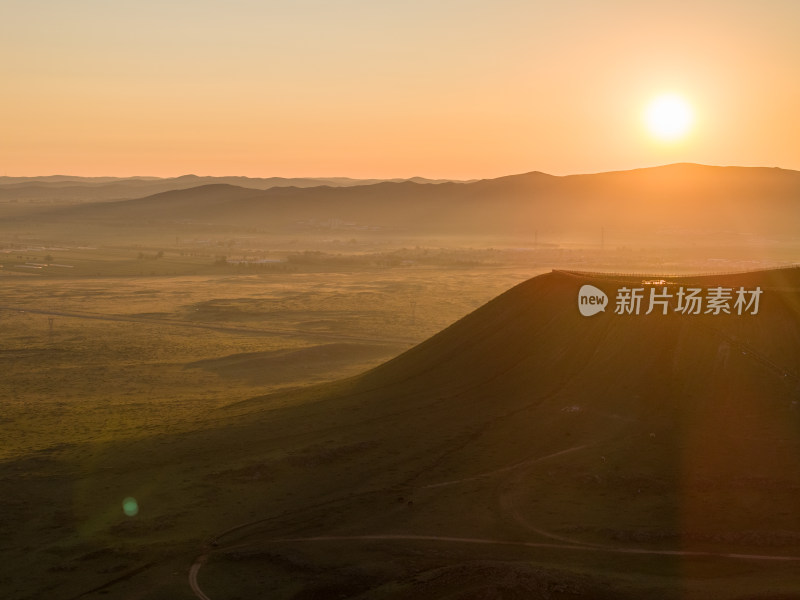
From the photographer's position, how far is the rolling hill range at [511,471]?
35.6 metres

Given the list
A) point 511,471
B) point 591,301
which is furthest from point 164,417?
point 591,301

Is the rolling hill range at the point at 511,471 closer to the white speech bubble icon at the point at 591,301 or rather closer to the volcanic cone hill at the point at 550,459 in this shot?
the volcanic cone hill at the point at 550,459

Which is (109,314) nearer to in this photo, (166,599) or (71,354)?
(71,354)

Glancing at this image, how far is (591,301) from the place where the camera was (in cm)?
6081

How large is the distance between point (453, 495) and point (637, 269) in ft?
488

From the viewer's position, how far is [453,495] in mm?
43906

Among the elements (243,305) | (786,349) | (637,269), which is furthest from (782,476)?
(637,269)

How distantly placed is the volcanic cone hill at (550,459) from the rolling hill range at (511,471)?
13cm

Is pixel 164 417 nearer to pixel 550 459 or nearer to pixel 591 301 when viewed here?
pixel 550 459

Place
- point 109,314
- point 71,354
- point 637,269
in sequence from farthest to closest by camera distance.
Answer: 1. point 637,269
2. point 109,314
3. point 71,354

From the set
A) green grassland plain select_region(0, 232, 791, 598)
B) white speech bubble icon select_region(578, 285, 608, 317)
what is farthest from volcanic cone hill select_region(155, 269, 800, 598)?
white speech bubble icon select_region(578, 285, 608, 317)

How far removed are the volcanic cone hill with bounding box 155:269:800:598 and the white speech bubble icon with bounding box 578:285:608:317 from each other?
2.20 feet

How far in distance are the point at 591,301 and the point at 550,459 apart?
16740mm

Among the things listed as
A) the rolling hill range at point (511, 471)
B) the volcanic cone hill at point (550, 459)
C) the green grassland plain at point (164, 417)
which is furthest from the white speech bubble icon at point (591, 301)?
the green grassland plain at point (164, 417)
